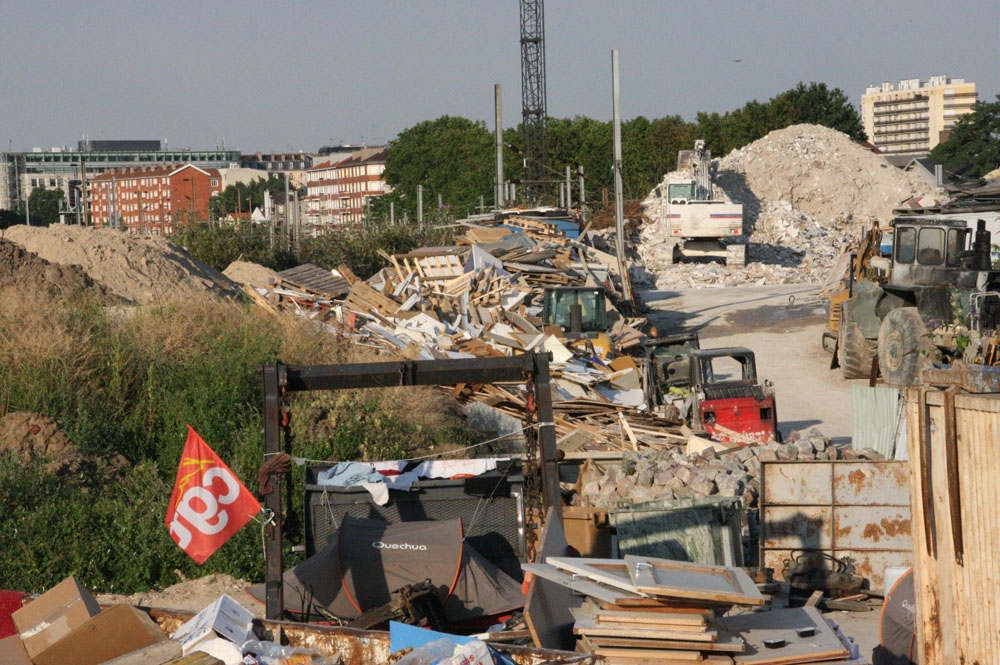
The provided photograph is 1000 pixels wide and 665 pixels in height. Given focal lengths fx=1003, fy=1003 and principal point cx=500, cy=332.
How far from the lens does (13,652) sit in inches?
236

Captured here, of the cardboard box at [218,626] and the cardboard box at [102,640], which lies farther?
the cardboard box at [102,640]

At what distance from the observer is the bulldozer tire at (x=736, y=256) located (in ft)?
118

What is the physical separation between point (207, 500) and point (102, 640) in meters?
1.40

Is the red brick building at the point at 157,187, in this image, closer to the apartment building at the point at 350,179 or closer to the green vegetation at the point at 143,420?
the apartment building at the point at 350,179

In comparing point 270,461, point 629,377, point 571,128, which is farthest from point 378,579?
point 571,128

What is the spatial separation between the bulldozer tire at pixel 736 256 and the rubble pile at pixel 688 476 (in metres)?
25.8

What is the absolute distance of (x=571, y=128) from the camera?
262 ft

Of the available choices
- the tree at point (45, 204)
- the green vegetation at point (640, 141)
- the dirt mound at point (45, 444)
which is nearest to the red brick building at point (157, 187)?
the tree at point (45, 204)

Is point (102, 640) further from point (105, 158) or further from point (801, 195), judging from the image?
point (105, 158)

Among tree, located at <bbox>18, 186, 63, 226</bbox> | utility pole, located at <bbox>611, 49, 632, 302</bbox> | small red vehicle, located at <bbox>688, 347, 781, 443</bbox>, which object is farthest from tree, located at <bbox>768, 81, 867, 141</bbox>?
tree, located at <bbox>18, 186, 63, 226</bbox>

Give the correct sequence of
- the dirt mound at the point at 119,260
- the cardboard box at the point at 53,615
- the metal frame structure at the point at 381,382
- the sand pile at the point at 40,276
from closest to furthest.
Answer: the cardboard box at the point at 53,615 → the metal frame structure at the point at 381,382 → the sand pile at the point at 40,276 → the dirt mound at the point at 119,260

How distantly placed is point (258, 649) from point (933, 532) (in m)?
3.67

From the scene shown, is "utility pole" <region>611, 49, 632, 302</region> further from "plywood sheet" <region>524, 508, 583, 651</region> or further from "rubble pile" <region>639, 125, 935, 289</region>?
"plywood sheet" <region>524, 508, 583, 651</region>

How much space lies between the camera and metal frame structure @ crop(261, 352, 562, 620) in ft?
22.5
